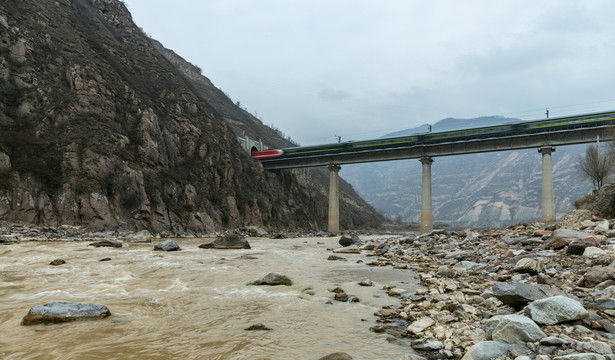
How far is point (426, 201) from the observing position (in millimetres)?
55250

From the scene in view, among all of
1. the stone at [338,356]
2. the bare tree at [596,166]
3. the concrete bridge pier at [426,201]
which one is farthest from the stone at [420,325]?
the concrete bridge pier at [426,201]

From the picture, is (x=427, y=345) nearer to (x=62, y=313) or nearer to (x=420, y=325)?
(x=420, y=325)

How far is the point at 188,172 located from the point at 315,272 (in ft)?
120

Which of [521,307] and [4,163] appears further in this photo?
[4,163]

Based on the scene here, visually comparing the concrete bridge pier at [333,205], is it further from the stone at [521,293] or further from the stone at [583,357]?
the stone at [583,357]

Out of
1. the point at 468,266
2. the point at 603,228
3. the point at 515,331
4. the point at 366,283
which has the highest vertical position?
the point at 603,228

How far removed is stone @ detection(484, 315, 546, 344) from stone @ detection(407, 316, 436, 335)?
1.30m

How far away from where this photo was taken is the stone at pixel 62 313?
6391 millimetres

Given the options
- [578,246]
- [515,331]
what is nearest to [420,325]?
[515,331]

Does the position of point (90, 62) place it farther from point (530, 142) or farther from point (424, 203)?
point (530, 142)

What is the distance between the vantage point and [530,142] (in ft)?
154

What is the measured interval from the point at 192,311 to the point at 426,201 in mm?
52743

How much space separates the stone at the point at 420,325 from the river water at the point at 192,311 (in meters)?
0.52

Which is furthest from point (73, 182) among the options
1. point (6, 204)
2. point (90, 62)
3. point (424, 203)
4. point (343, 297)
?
point (424, 203)
